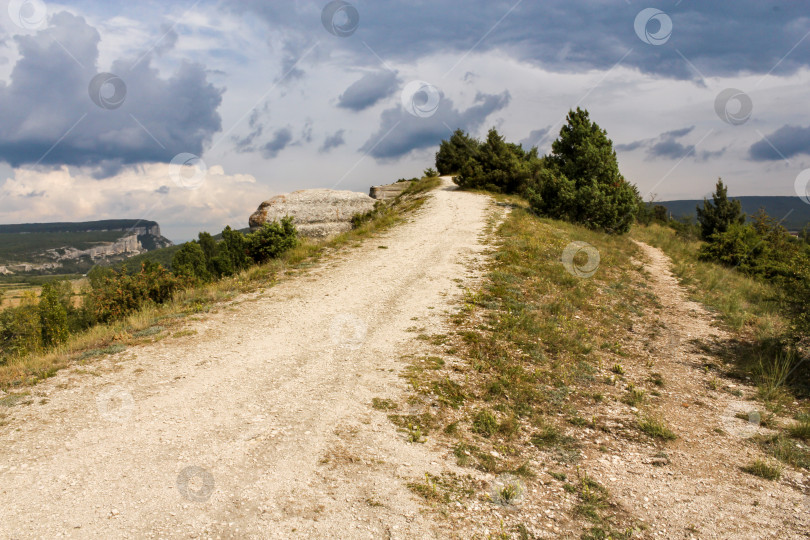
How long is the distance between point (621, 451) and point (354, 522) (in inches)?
151

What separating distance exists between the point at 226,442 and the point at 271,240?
1340 cm

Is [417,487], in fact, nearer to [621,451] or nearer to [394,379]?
[394,379]

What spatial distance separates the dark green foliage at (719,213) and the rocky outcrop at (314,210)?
33178mm

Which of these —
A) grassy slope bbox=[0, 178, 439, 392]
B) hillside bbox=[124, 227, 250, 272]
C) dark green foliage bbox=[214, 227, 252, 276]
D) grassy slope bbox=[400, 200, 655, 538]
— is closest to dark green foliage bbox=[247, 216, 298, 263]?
grassy slope bbox=[0, 178, 439, 392]

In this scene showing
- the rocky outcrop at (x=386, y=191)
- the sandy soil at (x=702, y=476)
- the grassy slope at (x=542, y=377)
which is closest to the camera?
the sandy soil at (x=702, y=476)

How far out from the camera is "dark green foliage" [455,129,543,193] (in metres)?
32.4

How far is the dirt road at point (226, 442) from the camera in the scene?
13.0ft

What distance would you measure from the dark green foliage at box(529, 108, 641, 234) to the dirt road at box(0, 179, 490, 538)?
636 inches

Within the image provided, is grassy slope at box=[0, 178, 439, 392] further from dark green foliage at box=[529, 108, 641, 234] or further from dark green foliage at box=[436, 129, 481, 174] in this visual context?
dark green foliage at box=[436, 129, 481, 174]

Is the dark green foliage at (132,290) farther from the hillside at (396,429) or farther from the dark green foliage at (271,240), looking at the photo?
the hillside at (396,429)

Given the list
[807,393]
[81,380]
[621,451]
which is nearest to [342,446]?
[621,451]

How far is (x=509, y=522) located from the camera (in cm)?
426

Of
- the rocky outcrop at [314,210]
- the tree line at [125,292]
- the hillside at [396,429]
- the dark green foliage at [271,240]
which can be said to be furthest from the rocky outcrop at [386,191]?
the hillside at [396,429]

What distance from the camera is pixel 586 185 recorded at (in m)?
22.4
